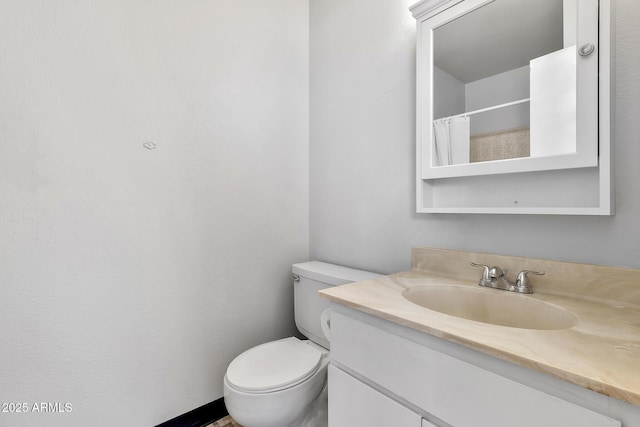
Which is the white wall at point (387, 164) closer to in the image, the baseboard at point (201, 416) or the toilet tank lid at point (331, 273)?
the toilet tank lid at point (331, 273)

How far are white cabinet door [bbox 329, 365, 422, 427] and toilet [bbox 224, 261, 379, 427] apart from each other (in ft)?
0.72

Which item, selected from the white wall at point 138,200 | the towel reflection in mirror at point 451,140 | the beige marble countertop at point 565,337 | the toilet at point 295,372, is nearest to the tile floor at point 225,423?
the white wall at point 138,200

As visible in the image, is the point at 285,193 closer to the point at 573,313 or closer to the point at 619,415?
the point at 573,313

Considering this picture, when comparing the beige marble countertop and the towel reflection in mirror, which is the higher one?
the towel reflection in mirror

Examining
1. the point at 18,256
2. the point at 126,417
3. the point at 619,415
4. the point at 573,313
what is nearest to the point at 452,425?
the point at 619,415

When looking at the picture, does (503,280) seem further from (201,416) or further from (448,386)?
(201,416)

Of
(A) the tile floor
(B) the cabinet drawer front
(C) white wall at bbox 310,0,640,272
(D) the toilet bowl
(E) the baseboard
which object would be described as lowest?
(A) the tile floor

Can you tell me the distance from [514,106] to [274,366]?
4.48 ft

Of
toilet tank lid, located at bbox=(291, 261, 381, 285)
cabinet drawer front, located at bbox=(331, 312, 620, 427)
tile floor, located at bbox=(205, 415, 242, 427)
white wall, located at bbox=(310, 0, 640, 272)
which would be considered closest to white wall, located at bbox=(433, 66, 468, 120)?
white wall, located at bbox=(310, 0, 640, 272)

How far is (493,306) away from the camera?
90 centimetres

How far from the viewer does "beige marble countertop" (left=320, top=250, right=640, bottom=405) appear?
45 centimetres

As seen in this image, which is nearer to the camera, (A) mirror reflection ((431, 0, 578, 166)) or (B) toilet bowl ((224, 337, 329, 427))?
(A) mirror reflection ((431, 0, 578, 166))

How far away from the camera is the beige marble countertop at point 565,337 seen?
1.48ft

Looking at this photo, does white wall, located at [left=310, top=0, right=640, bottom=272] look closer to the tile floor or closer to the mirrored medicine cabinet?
the mirrored medicine cabinet
